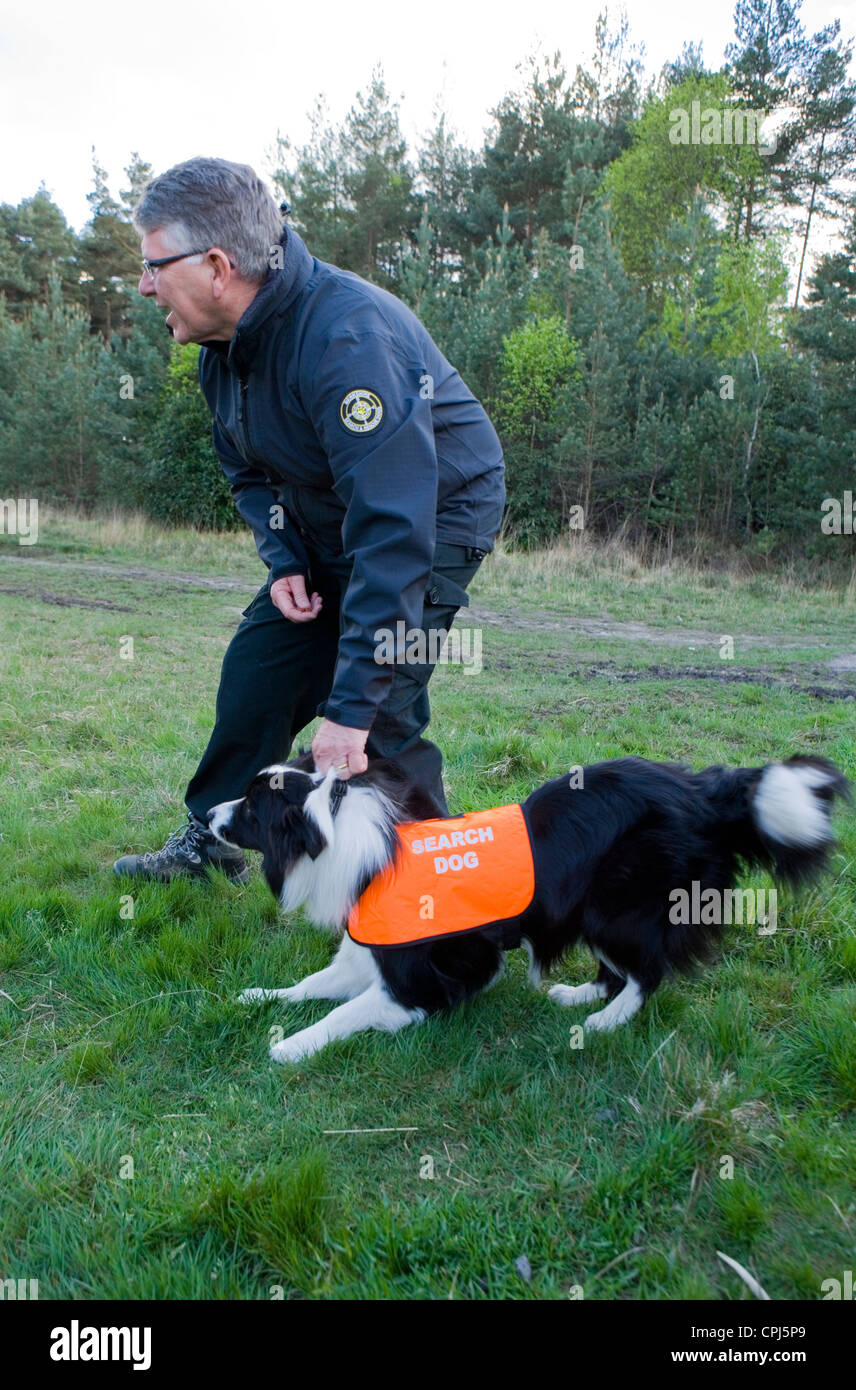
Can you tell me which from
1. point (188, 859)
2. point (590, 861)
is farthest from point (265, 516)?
point (590, 861)

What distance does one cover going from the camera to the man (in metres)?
2.64

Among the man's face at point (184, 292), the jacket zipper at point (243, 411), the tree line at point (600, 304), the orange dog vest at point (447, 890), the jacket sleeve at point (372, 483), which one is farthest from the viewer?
the tree line at point (600, 304)

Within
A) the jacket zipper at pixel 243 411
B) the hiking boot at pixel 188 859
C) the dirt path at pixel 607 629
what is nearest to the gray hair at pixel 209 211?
the jacket zipper at pixel 243 411

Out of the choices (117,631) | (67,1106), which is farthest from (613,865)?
(117,631)

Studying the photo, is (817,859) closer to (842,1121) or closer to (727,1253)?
(842,1121)

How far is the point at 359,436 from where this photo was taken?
263 cm

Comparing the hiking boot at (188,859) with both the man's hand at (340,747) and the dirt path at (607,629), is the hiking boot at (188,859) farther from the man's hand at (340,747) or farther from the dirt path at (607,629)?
the dirt path at (607,629)

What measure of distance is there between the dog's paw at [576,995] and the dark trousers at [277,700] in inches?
33.9

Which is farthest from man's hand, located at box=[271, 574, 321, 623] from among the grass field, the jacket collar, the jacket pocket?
the grass field

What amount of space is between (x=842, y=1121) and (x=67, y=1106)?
2.14m

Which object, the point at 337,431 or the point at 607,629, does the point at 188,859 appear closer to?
the point at 337,431

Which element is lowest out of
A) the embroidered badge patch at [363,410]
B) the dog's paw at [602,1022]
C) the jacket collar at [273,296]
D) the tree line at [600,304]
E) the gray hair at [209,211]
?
the dog's paw at [602,1022]

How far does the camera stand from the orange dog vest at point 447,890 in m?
2.83

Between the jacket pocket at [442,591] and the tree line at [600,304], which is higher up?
the tree line at [600,304]
